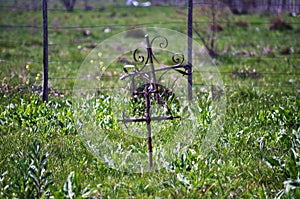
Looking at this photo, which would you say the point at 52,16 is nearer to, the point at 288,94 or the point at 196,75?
the point at 196,75

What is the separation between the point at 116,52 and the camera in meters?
12.5

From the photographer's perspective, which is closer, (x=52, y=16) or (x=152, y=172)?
(x=152, y=172)

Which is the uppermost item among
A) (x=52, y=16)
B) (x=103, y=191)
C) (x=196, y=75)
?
(x=52, y=16)

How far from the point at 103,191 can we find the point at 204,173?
2.80 ft

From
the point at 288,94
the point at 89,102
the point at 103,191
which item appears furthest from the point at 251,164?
the point at 288,94

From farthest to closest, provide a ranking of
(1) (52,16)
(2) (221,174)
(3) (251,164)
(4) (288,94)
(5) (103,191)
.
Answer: (1) (52,16) < (4) (288,94) < (3) (251,164) < (2) (221,174) < (5) (103,191)

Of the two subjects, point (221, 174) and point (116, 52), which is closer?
point (221, 174)

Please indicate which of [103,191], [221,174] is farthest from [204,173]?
[103,191]

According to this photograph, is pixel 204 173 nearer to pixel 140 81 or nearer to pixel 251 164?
pixel 251 164

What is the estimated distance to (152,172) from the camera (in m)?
4.41

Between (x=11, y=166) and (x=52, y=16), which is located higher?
(x=52, y=16)

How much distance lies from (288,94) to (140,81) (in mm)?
2598

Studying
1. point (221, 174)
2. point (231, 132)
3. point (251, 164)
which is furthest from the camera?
point (231, 132)

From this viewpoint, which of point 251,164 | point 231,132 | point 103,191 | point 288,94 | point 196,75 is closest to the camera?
point 103,191
